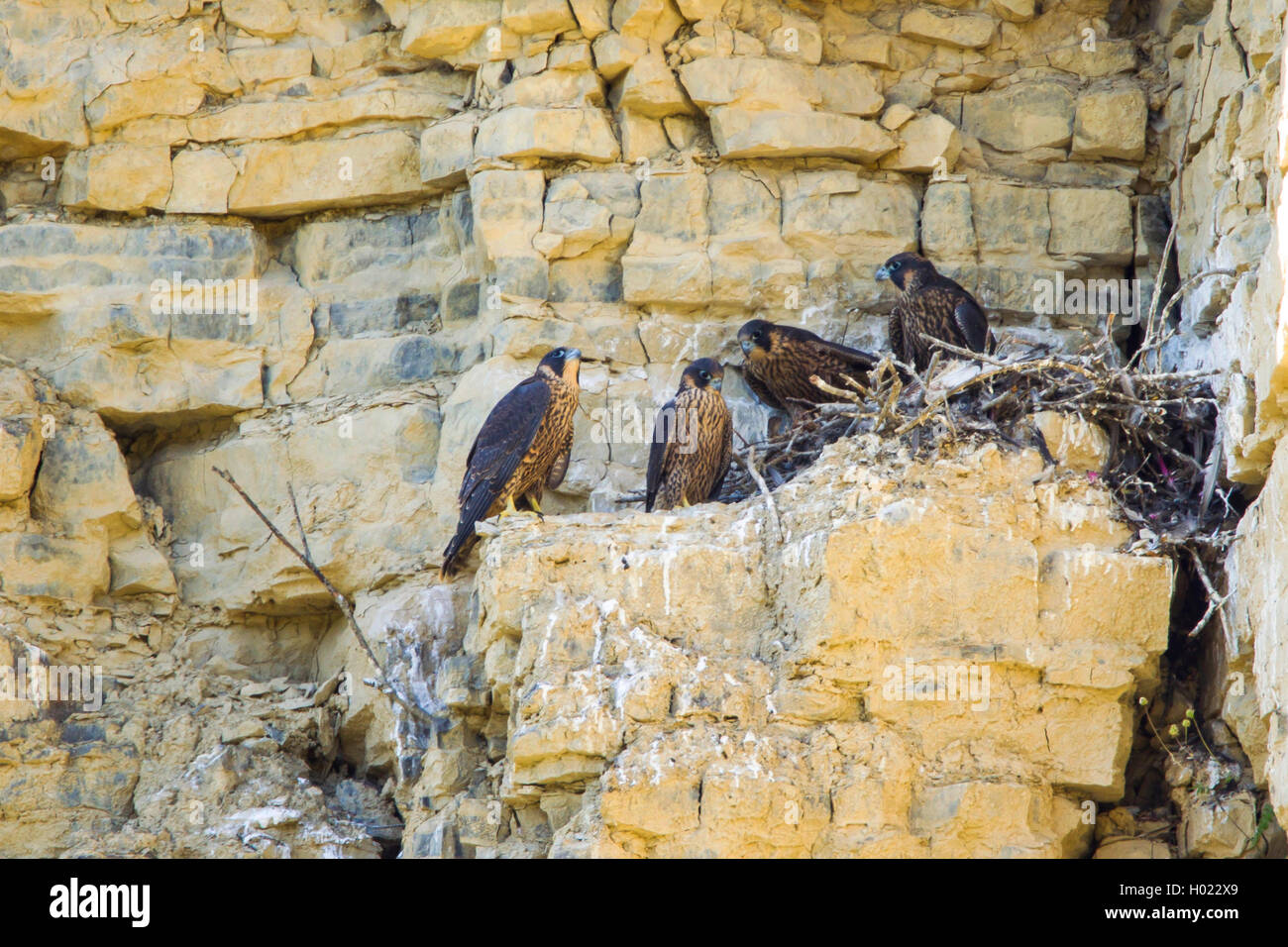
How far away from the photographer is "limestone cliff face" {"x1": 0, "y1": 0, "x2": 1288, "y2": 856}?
8602mm

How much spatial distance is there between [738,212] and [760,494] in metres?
2.29

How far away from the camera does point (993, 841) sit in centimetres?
770

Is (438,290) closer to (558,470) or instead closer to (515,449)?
(558,470)

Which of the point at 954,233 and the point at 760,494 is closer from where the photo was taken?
the point at 760,494

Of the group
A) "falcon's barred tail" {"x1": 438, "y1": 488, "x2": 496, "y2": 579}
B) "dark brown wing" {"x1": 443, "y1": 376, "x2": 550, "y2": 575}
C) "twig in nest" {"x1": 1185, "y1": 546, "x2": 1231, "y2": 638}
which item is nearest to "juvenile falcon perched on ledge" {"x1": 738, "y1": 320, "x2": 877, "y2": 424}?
"dark brown wing" {"x1": 443, "y1": 376, "x2": 550, "y2": 575}

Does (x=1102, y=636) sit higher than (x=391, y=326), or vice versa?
(x=391, y=326)

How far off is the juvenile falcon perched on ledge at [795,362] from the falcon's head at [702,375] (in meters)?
0.34

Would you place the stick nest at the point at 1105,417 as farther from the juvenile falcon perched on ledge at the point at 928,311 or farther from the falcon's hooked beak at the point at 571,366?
the falcon's hooked beak at the point at 571,366

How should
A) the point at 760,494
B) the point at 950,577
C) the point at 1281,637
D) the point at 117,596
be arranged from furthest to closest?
1. the point at 117,596
2. the point at 760,494
3. the point at 950,577
4. the point at 1281,637

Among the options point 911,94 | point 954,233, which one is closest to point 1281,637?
point 954,233

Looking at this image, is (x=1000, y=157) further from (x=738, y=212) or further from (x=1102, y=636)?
(x=1102, y=636)

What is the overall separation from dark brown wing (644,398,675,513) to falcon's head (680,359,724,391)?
0.19m

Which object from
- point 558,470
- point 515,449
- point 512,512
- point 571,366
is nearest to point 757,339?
point 571,366

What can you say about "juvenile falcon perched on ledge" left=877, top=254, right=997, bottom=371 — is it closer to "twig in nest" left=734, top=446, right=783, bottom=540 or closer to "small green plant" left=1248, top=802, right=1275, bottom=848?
"twig in nest" left=734, top=446, right=783, bottom=540
